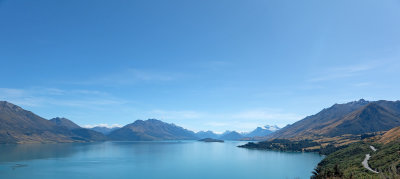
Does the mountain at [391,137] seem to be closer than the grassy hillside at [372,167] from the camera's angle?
No

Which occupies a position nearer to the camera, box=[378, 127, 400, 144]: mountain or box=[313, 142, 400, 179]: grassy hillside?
box=[313, 142, 400, 179]: grassy hillside

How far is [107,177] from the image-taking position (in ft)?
390

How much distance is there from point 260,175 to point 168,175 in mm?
45487

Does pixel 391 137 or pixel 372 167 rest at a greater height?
pixel 391 137

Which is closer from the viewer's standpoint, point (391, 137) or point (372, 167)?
point (372, 167)

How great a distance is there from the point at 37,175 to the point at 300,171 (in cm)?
12967

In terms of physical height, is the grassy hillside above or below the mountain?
below

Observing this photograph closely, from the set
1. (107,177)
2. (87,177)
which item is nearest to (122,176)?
(107,177)

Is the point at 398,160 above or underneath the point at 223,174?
above

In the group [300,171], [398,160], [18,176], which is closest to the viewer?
[398,160]

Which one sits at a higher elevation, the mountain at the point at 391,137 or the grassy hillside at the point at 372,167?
the mountain at the point at 391,137

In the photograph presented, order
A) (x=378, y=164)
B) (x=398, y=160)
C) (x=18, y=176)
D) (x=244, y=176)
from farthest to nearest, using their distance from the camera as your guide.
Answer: (x=244, y=176), (x=18, y=176), (x=378, y=164), (x=398, y=160)

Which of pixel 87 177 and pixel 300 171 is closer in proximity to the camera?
pixel 87 177

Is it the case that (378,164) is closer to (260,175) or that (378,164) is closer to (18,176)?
(260,175)
